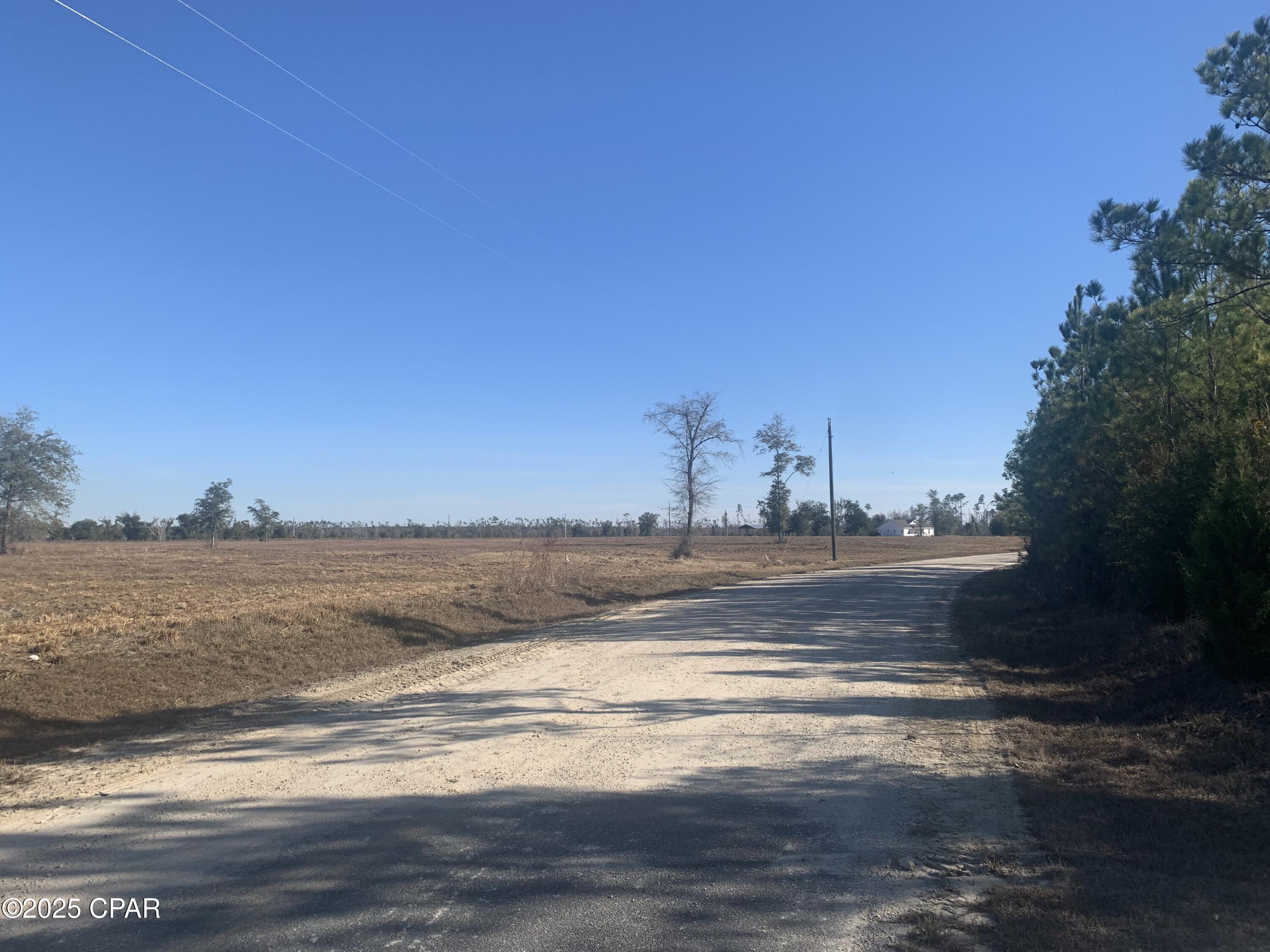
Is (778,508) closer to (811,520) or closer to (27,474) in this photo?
(811,520)

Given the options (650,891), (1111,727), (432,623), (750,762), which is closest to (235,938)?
(650,891)

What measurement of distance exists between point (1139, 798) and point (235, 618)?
15779 millimetres

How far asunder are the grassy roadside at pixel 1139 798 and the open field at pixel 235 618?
384 inches

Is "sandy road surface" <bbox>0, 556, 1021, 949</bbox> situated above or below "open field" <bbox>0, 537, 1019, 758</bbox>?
below

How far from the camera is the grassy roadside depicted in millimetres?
4230

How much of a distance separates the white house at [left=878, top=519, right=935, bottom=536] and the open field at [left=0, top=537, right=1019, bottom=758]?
85826mm

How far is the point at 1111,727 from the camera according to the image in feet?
28.2

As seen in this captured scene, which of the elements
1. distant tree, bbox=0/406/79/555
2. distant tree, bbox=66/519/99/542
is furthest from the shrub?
distant tree, bbox=66/519/99/542

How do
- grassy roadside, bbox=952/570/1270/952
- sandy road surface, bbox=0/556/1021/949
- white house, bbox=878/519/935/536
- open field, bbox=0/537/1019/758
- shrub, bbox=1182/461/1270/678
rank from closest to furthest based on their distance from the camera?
grassy roadside, bbox=952/570/1270/952
sandy road surface, bbox=0/556/1021/949
shrub, bbox=1182/461/1270/678
open field, bbox=0/537/1019/758
white house, bbox=878/519/935/536

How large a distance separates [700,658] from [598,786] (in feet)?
22.1

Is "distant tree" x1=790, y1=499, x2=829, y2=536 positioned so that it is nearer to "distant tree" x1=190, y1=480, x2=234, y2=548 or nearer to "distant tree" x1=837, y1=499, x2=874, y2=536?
"distant tree" x1=837, y1=499, x2=874, y2=536

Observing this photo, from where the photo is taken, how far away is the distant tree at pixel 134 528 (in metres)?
99.1

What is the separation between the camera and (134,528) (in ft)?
325

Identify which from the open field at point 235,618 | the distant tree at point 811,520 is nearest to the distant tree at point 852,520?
the distant tree at point 811,520
